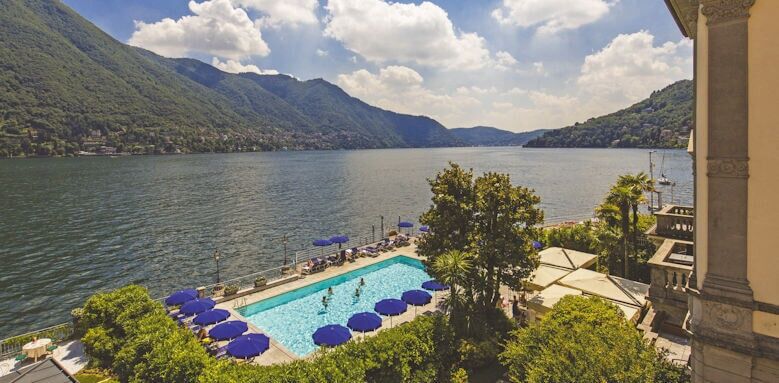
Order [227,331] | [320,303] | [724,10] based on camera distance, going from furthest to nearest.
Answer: [320,303] → [227,331] → [724,10]

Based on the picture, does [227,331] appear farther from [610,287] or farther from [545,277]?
[610,287]

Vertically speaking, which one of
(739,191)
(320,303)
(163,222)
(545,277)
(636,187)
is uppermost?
(739,191)

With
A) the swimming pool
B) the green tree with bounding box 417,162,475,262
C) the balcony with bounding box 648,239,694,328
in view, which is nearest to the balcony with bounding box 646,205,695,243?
the balcony with bounding box 648,239,694,328

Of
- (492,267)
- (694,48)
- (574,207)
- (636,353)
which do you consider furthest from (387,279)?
(574,207)

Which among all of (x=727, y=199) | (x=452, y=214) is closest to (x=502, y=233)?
(x=452, y=214)

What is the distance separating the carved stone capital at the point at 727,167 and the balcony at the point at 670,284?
7.31 metres

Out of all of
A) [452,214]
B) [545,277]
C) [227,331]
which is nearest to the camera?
[227,331]

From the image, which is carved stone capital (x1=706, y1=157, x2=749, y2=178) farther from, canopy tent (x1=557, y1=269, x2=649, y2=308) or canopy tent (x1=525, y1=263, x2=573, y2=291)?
canopy tent (x1=525, y1=263, x2=573, y2=291)

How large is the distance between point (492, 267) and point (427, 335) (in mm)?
5944

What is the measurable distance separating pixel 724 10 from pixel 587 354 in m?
8.56

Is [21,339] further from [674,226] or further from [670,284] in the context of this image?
[674,226]

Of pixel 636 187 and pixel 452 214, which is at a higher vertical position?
pixel 636 187

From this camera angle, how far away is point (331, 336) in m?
17.5

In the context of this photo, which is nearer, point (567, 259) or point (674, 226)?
point (674, 226)
